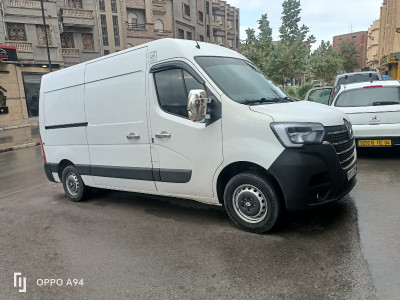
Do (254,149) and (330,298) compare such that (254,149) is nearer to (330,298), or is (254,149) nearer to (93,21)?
(330,298)

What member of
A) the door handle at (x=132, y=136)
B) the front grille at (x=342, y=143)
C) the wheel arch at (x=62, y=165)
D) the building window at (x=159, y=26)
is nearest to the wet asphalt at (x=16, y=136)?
the wheel arch at (x=62, y=165)

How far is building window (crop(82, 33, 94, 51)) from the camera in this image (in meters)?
33.3

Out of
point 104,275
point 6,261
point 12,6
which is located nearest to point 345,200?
point 104,275

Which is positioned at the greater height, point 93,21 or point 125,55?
point 93,21

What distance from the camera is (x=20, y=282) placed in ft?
10.8

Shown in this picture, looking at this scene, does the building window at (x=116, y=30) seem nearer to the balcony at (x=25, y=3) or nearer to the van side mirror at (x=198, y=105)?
the balcony at (x=25, y=3)

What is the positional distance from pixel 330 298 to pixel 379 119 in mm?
5495

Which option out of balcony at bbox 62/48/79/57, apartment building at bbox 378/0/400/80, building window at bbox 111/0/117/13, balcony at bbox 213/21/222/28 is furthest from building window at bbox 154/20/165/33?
apartment building at bbox 378/0/400/80

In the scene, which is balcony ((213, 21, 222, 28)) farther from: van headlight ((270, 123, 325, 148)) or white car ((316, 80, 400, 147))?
van headlight ((270, 123, 325, 148))

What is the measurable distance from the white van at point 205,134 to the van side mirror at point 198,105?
1 centimetres

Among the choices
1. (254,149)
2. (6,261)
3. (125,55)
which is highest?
(125,55)

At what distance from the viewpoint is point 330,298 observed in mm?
2656

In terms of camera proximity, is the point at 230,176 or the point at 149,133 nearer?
the point at 230,176

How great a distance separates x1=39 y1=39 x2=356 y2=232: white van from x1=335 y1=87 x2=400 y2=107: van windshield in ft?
11.8
